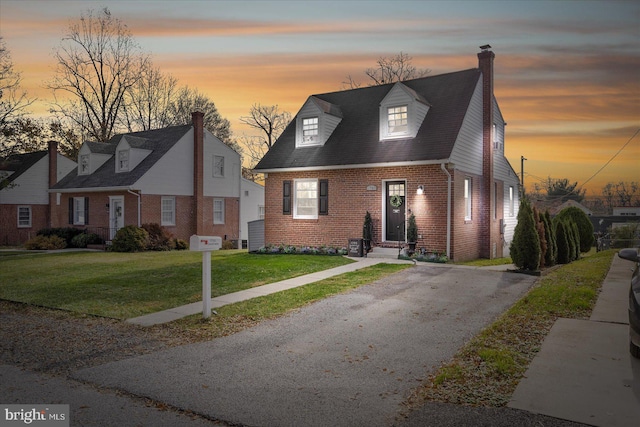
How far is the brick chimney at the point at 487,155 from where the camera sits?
18.7 meters

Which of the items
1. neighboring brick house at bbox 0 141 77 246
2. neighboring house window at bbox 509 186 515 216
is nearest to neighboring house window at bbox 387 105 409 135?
neighboring house window at bbox 509 186 515 216

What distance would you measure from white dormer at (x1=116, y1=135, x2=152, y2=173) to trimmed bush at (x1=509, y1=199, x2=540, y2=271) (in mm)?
22107

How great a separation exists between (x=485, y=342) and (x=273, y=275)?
7231 millimetres

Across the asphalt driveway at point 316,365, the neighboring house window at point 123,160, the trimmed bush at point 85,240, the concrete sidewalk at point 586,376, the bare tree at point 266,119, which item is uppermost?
the bare tree at point 266,119

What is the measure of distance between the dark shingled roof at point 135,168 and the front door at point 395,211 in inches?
591

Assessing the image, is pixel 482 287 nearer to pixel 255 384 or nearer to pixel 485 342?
pixel 485 342

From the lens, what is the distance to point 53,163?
33250 mm

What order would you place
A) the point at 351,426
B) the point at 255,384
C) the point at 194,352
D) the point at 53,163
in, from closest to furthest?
the point at 351,426 < the point at 255,384 < the point at 194,352 < the point at 53,163

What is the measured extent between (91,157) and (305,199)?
17.5 metres

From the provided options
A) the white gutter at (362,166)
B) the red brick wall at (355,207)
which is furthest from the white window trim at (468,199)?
the white gutter at (362,166)

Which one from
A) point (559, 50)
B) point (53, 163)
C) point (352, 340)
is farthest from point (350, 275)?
point (53, 163)

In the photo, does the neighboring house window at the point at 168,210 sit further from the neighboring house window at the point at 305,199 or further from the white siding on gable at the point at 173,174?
the neighboring house window at the point at 305,199

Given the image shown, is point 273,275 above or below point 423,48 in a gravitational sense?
below

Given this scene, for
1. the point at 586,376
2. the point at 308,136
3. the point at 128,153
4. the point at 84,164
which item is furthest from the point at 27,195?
the point at 586,376
